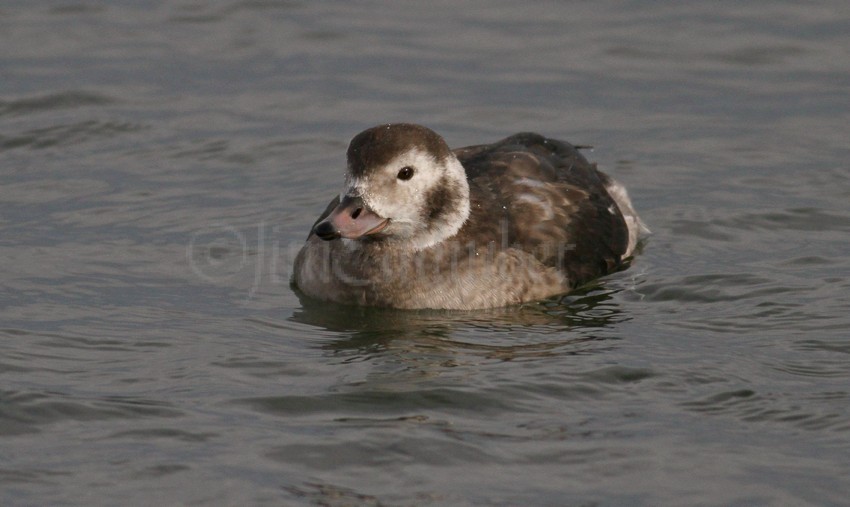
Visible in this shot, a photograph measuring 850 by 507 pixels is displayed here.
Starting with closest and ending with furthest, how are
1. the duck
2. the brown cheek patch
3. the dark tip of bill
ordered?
the dark tip of bill, the duck, the brown cheek patch

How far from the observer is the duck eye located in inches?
419

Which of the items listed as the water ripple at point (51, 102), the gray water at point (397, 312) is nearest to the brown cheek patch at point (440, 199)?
the gray water at point (397, 312)

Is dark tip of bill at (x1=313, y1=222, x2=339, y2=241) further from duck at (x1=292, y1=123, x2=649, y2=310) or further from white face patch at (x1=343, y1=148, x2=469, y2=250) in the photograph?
white face patch at (x1=343, y1=148, x2=469, y2=250)

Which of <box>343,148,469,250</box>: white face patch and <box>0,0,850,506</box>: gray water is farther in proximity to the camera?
<box>343,148,469,250</box>: white face patch

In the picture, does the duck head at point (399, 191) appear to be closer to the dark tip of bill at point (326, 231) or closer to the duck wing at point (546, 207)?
the dark tip of bill at point (326, 231)

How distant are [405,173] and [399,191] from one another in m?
0.13

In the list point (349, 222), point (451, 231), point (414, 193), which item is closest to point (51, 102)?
point (451, 231)

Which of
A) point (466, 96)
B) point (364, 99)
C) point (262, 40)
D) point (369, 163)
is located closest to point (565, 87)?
point (466, 96)

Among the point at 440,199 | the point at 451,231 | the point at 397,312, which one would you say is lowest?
the point at 397,312

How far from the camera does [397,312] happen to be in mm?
11320

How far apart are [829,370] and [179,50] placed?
1046 cm

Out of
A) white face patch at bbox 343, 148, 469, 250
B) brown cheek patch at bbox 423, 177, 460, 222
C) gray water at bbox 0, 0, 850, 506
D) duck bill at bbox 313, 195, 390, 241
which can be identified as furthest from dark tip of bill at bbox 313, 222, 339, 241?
brown cheek patch at bbox 423, 177, 460, 222

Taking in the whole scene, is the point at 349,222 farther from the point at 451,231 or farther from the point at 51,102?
the point at 51,102

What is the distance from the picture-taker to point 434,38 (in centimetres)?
1822
